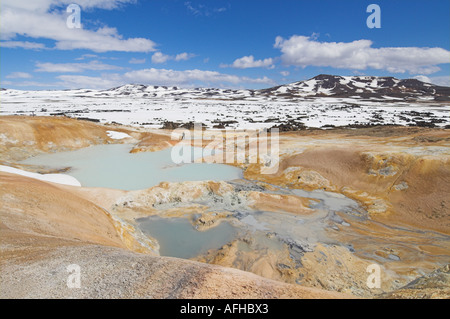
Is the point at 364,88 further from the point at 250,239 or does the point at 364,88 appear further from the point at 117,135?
the point at 250,239

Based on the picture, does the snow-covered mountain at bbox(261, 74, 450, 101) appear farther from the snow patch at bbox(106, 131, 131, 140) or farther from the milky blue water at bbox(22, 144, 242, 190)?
the milky blue water at bbox(22, 144, 242, 190)

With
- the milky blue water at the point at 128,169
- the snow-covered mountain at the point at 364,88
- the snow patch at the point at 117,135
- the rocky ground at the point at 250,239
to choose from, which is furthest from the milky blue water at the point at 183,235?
the snow-covered mountain at the point at 364,88

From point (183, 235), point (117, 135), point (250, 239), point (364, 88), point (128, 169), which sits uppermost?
point (364, 88)

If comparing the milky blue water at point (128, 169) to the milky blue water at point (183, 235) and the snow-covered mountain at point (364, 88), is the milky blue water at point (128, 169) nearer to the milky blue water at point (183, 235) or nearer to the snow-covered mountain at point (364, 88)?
the milky blue water at point (183, 235)

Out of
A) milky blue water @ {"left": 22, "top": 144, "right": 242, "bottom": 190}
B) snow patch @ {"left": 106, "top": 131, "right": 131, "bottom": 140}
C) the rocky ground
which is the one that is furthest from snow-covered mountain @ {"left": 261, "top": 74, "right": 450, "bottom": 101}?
milky blue water @ {"left": 22, "top": 144, "right": 242, "bottom": 190}

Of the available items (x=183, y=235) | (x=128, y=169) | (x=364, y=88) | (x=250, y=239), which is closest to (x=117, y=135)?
(x=128, y=169)
